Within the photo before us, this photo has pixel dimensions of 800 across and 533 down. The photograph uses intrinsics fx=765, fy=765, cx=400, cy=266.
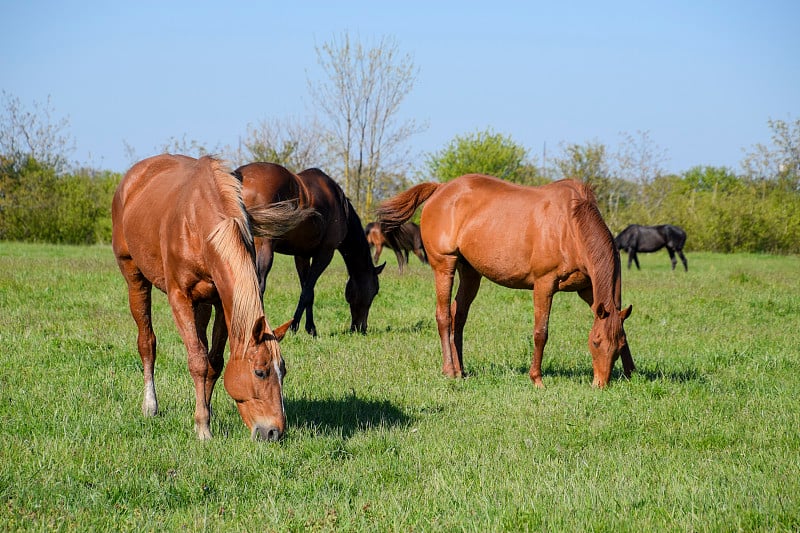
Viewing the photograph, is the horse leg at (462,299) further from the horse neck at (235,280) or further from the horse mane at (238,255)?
the horse neck at (235,280)

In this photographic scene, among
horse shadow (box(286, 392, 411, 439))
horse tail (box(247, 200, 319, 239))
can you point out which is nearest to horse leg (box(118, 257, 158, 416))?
horse shadow (box(286, 392, 411, 439))

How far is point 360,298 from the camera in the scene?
10852 mm

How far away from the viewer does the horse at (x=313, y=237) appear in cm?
952

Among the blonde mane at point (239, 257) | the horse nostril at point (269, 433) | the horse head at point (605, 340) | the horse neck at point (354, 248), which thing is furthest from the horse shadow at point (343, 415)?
the horse neck at point (354, 248)

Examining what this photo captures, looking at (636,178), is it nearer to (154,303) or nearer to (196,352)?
(154,303)

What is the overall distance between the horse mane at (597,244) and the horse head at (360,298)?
4.38 meters

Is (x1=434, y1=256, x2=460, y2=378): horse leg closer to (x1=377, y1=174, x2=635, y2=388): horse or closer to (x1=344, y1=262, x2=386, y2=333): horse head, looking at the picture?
(x1=377, y1=174, x2=635, y2=388): horse

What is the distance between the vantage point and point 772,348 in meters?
9.08

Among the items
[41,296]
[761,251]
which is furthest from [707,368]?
[761,251]

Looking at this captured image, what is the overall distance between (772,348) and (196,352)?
700 cm

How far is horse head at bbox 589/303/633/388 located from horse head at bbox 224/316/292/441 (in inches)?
A: 127

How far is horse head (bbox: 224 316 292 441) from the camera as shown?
4602 mm

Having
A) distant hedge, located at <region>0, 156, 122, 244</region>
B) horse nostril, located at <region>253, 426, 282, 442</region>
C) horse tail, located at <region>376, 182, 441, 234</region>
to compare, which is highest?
horse tail, located at <region>376, 182, 441, 234</region>

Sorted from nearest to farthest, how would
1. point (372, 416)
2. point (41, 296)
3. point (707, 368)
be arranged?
1. point (372, 416)
2. point (707, 368)
3. point (41, 296)
